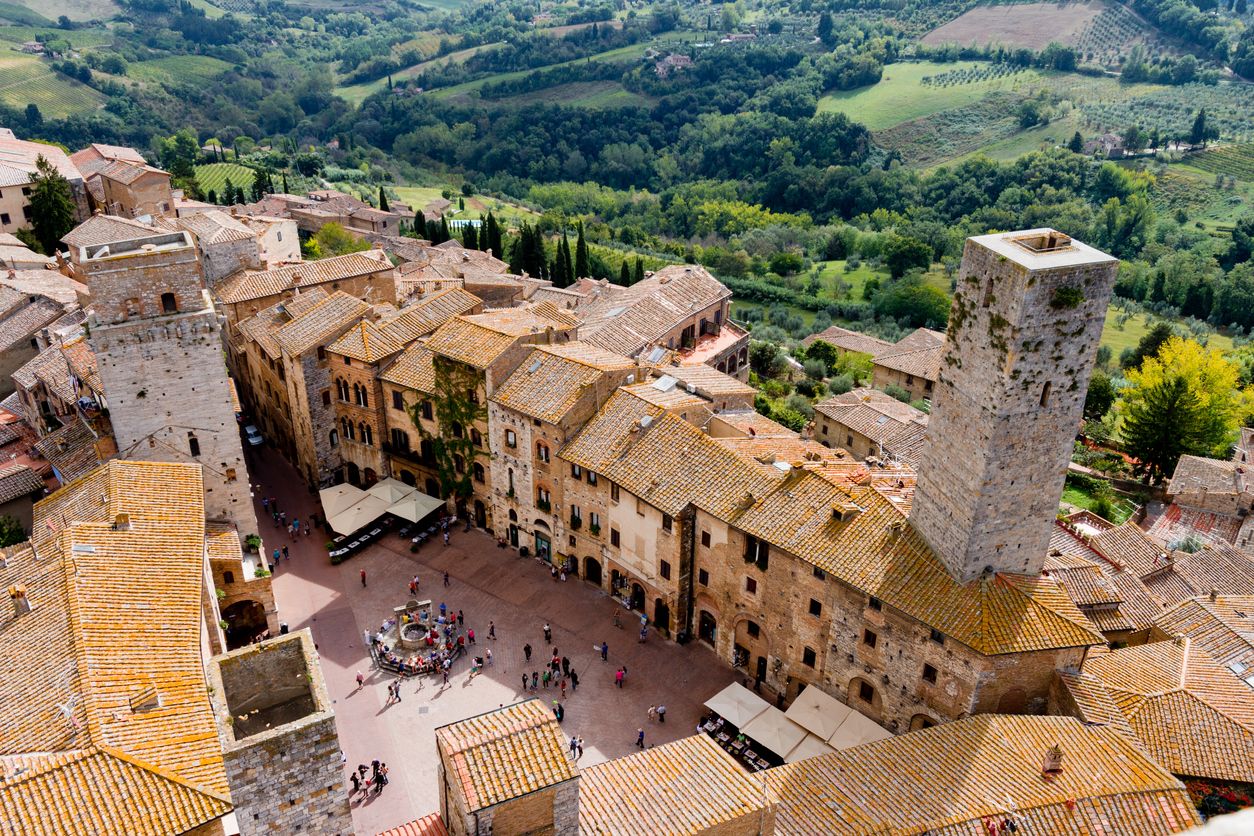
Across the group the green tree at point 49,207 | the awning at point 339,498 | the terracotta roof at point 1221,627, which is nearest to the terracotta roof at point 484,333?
the awning at point 339,498

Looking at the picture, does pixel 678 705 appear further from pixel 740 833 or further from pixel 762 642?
pixel 740 833

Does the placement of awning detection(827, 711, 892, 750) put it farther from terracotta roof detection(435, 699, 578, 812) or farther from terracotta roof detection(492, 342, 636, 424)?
terracotta roof detection(492, 342, 636, 424)

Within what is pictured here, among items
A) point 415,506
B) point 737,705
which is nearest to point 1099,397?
point 737,705

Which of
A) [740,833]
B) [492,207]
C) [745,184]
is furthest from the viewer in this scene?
[745,184]

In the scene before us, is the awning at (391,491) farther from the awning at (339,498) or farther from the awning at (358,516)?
the awning at (339,498)

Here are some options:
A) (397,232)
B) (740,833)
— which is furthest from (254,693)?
(397,232)

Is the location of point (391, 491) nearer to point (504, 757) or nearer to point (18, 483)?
point (18, 483)
